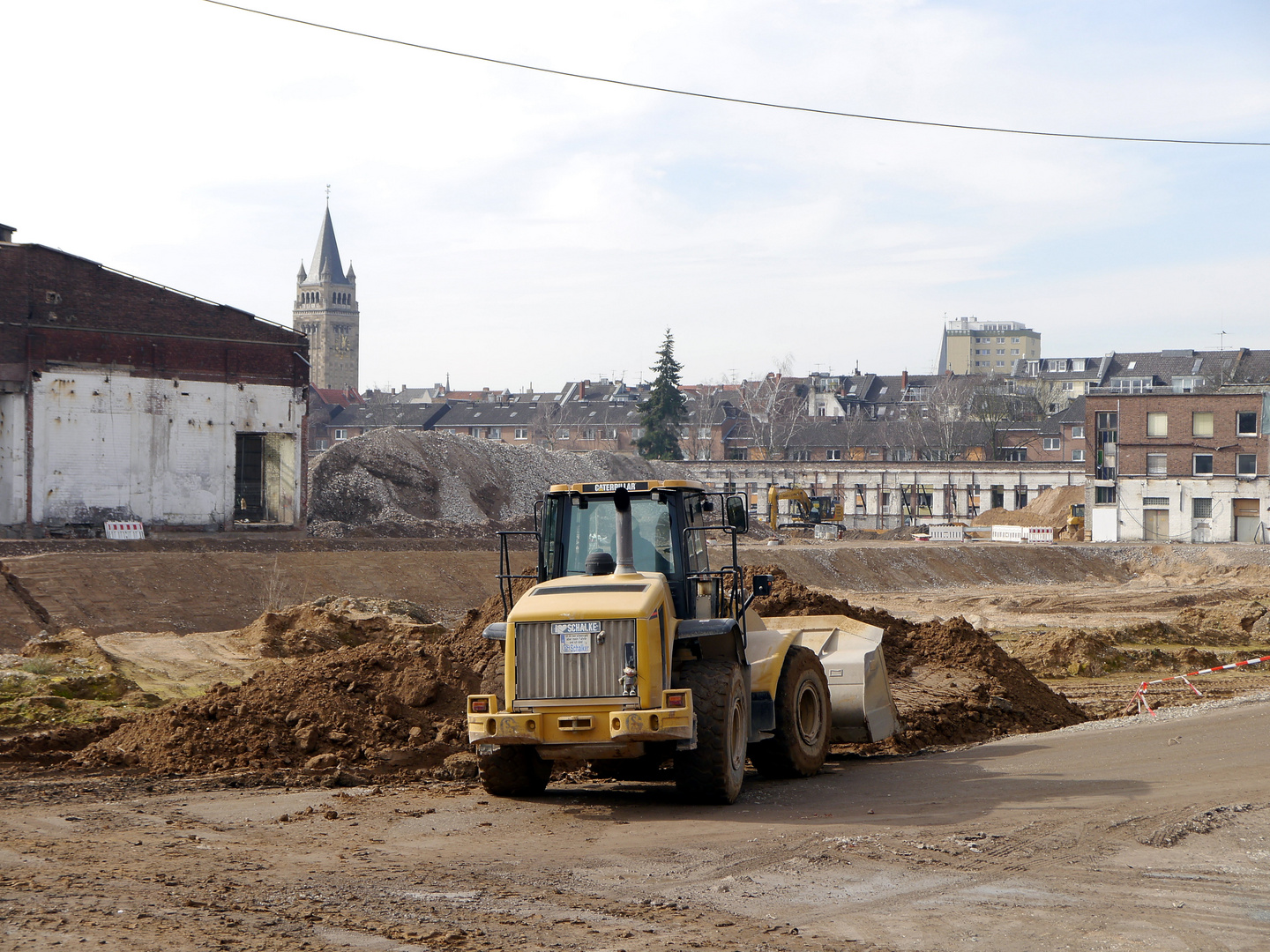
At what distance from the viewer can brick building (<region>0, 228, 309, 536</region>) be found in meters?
37.0

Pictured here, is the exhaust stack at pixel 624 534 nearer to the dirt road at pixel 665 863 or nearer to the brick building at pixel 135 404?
the dirt road at pixel 665 863

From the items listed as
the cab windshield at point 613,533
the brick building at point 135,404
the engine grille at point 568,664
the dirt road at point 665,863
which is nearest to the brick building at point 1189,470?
the brick building at point 135,404

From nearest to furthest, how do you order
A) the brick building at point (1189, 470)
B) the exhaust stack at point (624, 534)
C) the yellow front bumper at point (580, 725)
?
the yellow front bumper at point (580, 725) → the exhaust stack at point (624, 534) → the brick building at point (1189, 470)

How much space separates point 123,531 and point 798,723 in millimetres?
29931

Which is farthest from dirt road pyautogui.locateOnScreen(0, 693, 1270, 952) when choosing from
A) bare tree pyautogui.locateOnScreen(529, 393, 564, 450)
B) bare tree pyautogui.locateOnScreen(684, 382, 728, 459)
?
bare tree pyautogui.locateOnScreen(529, 393, 564, 450)

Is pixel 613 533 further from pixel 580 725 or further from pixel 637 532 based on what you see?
pixel 580 725

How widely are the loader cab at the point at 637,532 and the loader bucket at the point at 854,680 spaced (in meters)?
2.16

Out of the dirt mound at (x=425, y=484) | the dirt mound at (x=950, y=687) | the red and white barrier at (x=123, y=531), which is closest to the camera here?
the dirt mound at (x=950, y=687)

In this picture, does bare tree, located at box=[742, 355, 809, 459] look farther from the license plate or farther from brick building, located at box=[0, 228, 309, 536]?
the license plate

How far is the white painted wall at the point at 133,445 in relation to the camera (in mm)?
37125

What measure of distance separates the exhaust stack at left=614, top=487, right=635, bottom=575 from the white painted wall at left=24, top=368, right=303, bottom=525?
31.0 m

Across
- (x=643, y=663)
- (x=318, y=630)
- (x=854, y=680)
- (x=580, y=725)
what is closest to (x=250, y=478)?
(x=318, y=630)

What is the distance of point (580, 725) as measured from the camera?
10.1 meters

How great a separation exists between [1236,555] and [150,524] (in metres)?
44.5
